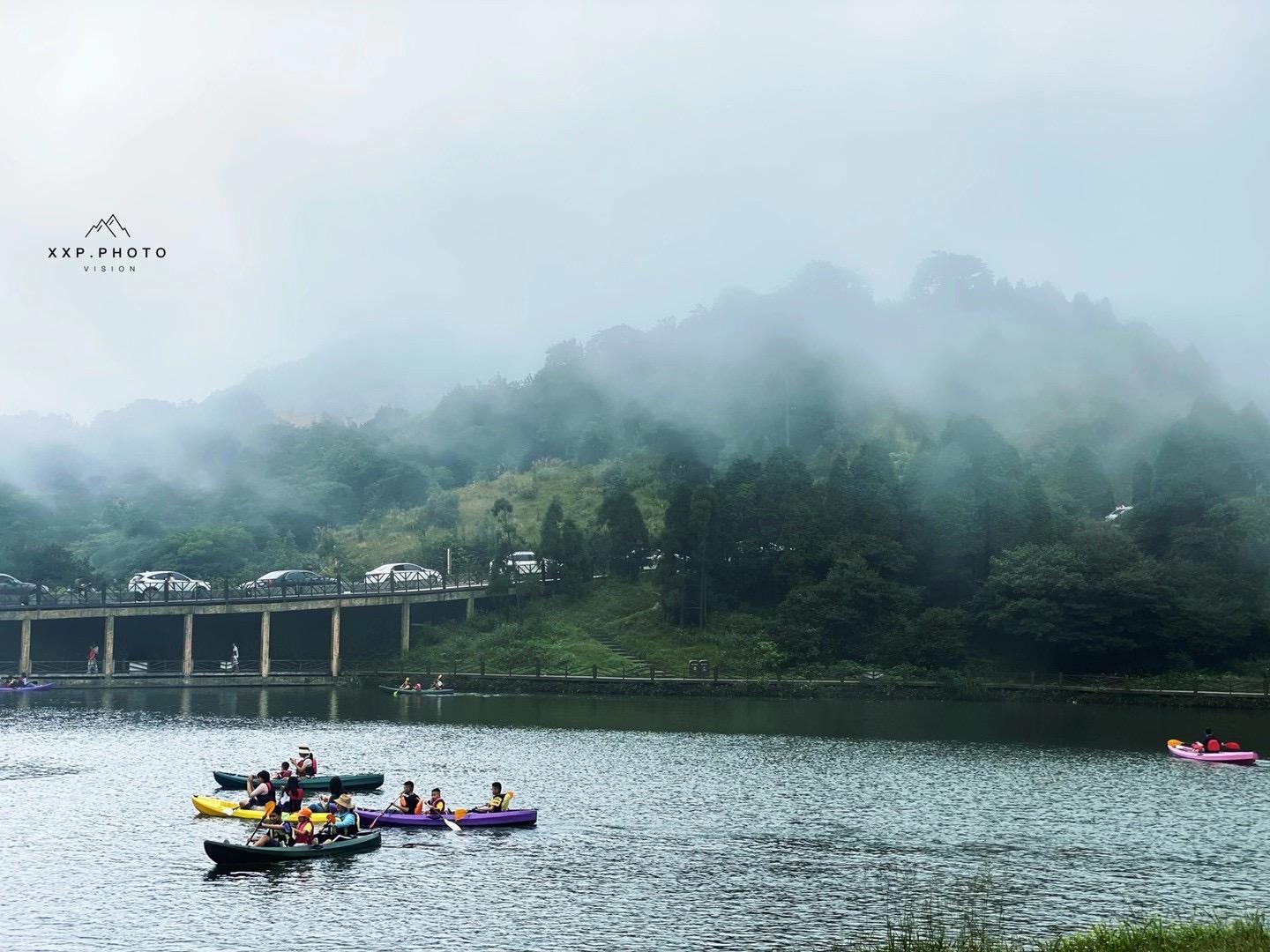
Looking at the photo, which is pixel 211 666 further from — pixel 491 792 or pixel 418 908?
pixel 418 908

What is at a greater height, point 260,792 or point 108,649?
point 108,649

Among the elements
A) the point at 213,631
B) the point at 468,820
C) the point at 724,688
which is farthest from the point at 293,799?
the point at 213,631

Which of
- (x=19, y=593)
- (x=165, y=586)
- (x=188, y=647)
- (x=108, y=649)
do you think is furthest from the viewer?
(x=188, y=647)

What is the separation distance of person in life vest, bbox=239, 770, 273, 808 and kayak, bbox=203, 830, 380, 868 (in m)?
4.29

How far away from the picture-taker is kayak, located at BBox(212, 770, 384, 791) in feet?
167

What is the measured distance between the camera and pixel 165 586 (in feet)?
288

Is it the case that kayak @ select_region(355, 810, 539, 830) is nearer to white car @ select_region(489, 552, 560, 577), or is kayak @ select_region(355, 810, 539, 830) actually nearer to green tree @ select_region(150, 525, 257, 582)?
white car @ select_region(489, 552, 560, 577)

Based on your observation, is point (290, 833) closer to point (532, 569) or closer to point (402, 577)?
point (532, 569)

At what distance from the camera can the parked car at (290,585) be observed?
92856 millimetres

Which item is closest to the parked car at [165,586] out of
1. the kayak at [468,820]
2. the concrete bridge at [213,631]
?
the concrete bridge at [213,631]

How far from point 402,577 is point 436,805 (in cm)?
6124

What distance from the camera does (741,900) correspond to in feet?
119

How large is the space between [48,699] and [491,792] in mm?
40418

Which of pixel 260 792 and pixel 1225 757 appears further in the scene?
pixel 1225 757
